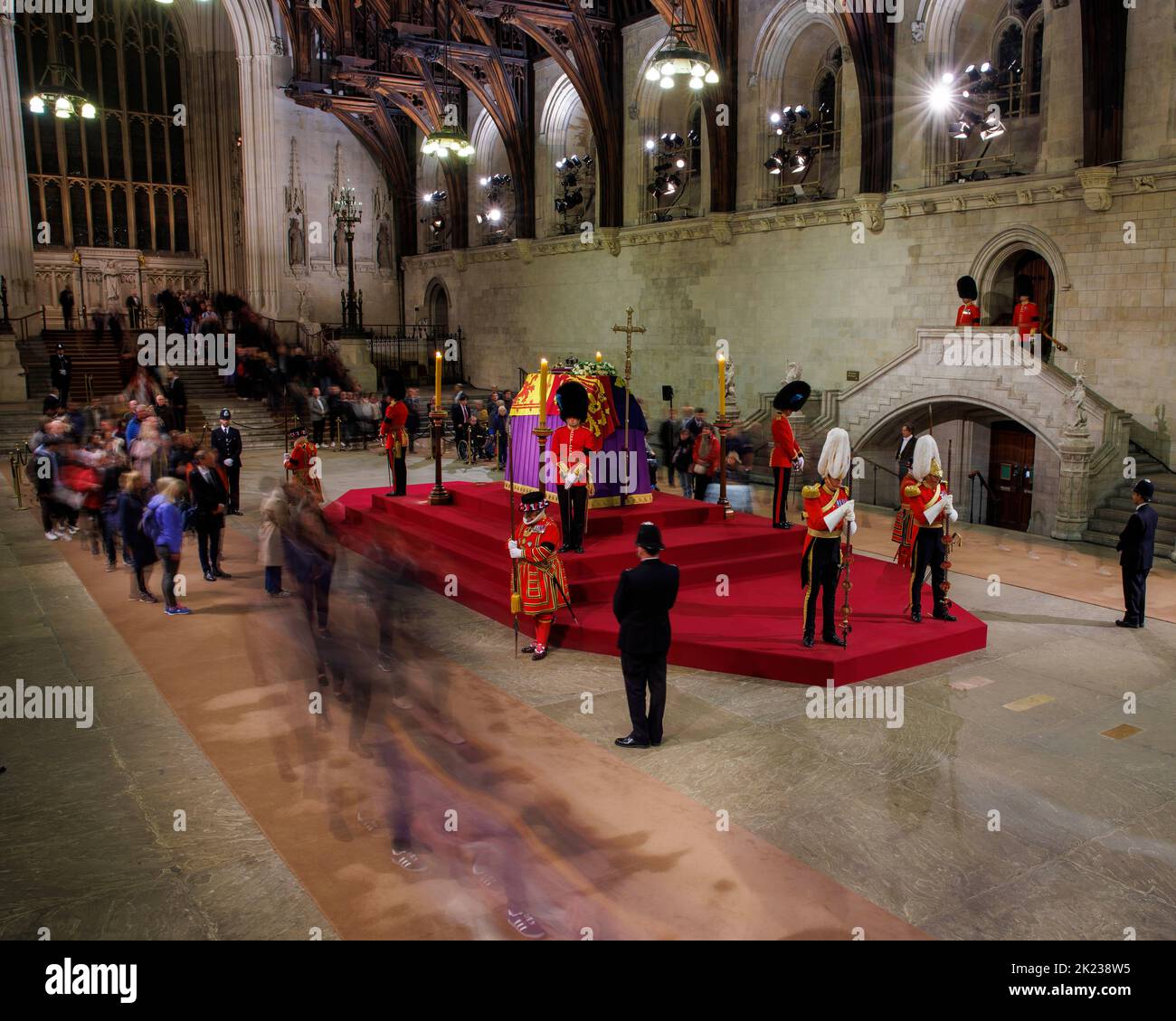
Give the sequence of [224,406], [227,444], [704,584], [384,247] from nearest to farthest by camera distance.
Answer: [704,584], [227,444], [224,406], [384,247]

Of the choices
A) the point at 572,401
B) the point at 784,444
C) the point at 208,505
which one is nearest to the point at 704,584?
the point at 784,444

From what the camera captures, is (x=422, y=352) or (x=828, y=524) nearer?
(x=828, y=524)

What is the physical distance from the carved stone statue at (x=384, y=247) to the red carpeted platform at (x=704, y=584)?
80.0 ft

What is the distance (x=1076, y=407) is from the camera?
46.6ft

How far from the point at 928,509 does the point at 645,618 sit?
3546 millimetres

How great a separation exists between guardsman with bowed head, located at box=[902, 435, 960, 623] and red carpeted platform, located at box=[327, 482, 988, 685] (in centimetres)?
61

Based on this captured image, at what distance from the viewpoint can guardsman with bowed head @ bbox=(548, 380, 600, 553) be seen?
9688 mm

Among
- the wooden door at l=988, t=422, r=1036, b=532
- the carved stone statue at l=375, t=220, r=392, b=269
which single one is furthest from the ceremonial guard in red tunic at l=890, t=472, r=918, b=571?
the carved stone statue at l=375, t=220, r=392, b=269

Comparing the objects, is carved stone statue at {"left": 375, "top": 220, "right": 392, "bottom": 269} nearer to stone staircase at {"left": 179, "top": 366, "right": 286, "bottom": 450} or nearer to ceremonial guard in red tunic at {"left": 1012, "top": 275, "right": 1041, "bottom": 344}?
stone staircase at {"left": 179, "top": 366, "right": 286, "bottom": 450}

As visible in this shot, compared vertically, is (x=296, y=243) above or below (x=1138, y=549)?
above

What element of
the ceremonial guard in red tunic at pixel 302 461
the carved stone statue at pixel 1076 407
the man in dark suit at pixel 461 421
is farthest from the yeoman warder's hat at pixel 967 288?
the ceremonial guard in red tunic at pixel 302 461

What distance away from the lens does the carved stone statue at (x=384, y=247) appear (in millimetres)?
35438

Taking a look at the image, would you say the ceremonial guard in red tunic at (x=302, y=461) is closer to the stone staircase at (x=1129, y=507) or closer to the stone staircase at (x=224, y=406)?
the stone staircase at (x=1129, y=507)

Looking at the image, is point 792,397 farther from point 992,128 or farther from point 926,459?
point 992,128
